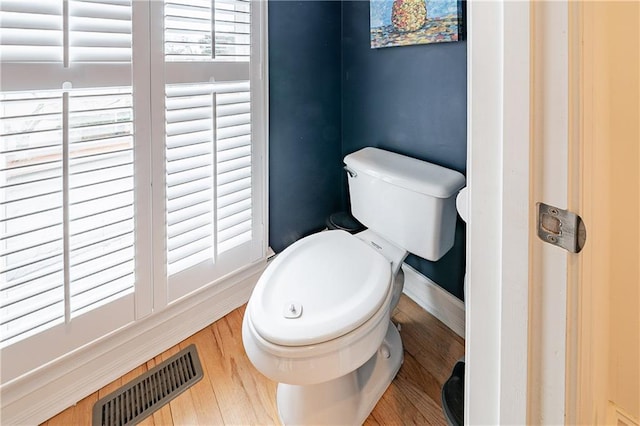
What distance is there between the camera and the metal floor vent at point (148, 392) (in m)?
1.24

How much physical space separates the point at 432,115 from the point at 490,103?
115 centimetres

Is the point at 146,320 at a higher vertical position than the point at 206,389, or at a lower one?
higher

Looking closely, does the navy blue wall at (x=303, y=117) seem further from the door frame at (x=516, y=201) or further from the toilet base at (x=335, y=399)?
the door frame at (x=516, y=201)

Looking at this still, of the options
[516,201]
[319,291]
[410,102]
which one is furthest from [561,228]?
[410,102]

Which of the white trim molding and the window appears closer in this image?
the white trim molding

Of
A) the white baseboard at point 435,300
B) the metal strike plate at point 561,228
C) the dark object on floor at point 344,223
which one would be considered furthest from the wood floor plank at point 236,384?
the metal strike plate at point 561,228

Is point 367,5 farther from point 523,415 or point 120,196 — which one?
point 523,415

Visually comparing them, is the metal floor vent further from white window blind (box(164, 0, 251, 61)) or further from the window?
white window blind (box(164, 0, 251, 61))

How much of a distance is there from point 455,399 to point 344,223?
986 mm

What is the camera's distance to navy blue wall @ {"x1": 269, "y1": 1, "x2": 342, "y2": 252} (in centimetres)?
177

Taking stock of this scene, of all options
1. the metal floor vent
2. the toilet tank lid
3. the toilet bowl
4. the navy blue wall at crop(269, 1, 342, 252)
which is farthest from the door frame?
the navy blue wall at crop(269, 1, 342, 252)

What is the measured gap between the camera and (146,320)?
145 cm

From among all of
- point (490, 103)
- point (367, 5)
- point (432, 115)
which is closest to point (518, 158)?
point (490, 103)

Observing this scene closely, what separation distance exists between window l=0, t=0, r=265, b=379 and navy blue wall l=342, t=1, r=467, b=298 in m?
0.52
